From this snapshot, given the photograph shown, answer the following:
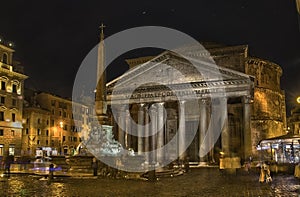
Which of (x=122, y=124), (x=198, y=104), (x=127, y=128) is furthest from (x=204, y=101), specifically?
(x=122, y=124)

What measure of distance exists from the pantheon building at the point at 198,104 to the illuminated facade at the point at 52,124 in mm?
13283

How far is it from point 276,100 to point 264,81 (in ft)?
11.3

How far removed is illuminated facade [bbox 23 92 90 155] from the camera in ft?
166

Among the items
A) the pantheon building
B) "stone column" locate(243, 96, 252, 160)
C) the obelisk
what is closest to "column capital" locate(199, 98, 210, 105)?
the pantheon building

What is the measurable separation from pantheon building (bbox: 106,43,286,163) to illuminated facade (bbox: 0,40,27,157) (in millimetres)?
12444

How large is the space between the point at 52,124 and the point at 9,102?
49.4 feet

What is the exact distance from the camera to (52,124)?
182ft

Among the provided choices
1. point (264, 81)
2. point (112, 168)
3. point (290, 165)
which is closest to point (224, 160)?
point (290, 165)

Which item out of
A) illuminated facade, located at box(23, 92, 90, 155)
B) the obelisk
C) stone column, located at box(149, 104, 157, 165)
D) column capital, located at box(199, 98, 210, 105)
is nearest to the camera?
the obelisk

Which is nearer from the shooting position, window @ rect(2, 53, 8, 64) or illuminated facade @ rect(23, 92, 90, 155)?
window @ rect(2, 53, 8, 64)

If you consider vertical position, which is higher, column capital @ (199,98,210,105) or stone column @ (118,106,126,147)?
column capital @ (199,98,210,105)

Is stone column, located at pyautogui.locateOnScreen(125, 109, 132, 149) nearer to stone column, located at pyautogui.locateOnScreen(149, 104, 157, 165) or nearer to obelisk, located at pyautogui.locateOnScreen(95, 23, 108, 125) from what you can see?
stone column, located at pyautogui.locateOnScreen(149, 104, 157, 165)

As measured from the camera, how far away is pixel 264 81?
43.3 m

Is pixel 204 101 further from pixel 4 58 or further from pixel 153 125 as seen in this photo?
pixel 4 58
